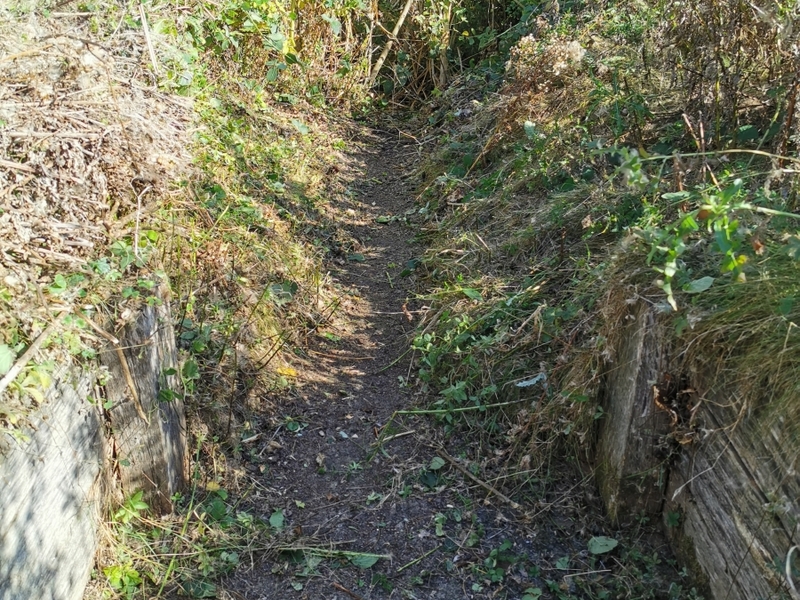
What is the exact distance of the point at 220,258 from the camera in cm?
445

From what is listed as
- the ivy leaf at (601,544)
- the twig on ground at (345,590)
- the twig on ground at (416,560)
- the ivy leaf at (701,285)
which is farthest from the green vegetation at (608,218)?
the twig on ground at (345,590)

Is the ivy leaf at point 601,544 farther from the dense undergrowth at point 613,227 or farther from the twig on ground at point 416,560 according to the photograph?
the twig on ground at point 416,560

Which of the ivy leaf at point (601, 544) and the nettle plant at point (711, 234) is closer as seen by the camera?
the nettle plant at point (711, 234)

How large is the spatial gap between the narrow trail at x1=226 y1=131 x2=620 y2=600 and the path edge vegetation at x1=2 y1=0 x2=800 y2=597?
0.18 metres

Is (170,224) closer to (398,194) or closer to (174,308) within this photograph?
(174,308)

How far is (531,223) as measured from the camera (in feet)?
16.1

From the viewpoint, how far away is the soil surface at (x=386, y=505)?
10.6 feet

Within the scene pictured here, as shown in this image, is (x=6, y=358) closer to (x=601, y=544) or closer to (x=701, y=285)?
(x=701, y=285)

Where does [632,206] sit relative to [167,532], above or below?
above

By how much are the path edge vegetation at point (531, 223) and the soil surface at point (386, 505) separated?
17 cm

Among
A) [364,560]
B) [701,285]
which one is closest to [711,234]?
[701,285]

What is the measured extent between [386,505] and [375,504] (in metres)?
0.06

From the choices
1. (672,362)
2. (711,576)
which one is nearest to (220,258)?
(672,362)

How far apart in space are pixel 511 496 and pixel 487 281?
1.56 metres
